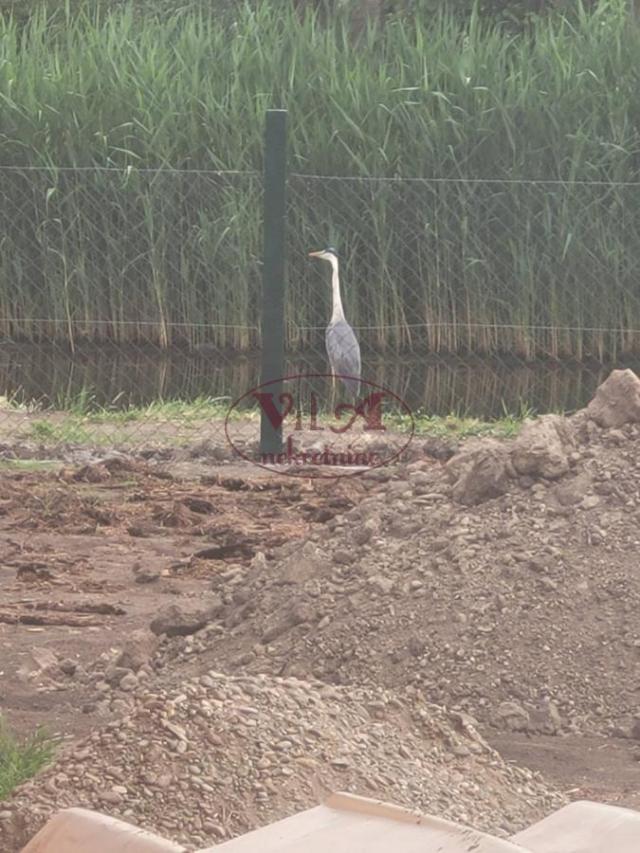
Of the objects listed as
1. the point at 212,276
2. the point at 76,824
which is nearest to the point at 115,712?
the point at 76,824

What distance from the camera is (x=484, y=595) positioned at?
4.99 m

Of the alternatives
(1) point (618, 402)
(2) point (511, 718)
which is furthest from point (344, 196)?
(2) point (511, 718)

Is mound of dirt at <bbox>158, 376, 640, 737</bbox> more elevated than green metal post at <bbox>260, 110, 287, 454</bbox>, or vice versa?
green metal post at <bbox>260, 110, 287, 454</bbox>

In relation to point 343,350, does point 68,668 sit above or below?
below

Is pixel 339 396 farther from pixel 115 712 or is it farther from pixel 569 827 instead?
pixel 569 827

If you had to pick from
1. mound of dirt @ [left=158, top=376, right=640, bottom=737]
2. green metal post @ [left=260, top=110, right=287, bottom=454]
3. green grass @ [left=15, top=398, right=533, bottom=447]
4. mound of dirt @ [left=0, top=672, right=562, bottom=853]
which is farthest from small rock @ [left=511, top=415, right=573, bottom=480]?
green grass @ [left=15, top=398, right=533, bottom=447]

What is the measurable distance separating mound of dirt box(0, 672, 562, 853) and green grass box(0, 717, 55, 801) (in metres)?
0.12

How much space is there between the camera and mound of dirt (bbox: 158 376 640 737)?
4703mm

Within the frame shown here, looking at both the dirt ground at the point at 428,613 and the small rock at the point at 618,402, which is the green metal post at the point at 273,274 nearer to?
the dirt ground at the point at 428,613

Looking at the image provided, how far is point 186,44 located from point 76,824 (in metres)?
10.1

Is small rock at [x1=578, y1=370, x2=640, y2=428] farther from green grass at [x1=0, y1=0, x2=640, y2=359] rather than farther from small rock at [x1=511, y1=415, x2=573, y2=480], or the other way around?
green grass at [x1=0, y1=0, x2=640, y2=359]

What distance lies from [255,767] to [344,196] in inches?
309

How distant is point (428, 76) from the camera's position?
11.8 metres

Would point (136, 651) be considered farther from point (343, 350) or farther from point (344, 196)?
point (344, 196)
